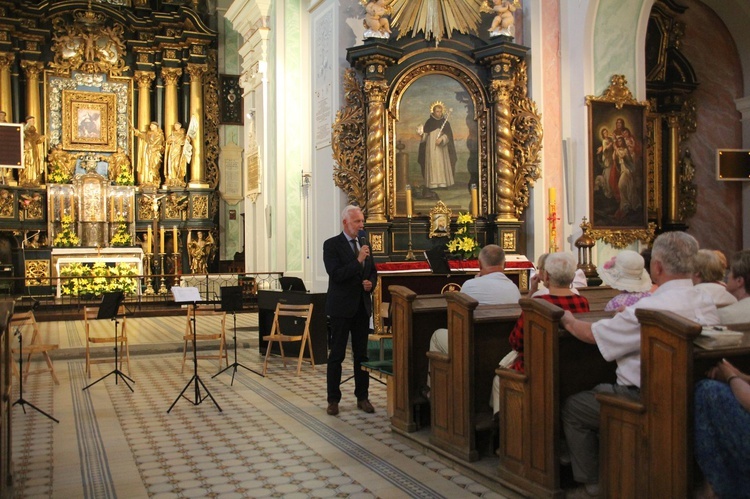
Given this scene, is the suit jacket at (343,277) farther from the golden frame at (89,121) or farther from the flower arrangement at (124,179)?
the golden frame at (89,121)

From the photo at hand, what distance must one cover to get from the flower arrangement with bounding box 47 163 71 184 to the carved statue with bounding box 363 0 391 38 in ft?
37.4

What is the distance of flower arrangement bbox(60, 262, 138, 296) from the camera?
16719 millimetres

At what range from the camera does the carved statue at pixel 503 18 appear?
1191cm

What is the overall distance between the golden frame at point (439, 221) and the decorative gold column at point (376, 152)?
0.82 metres

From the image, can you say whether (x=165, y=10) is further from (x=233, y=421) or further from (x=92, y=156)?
(x=233, y=421)

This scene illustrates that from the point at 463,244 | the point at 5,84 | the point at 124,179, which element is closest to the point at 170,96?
the point at 124,179

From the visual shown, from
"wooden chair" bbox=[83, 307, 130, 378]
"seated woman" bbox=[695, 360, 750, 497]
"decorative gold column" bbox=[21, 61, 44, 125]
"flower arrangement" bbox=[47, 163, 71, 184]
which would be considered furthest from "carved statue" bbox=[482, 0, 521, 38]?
"decorative gold column" bbox=[21, 61, 44, 125]

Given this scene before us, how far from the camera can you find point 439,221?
11758mm

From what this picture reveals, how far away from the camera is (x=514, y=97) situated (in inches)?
487

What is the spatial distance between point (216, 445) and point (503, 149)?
7.67 m

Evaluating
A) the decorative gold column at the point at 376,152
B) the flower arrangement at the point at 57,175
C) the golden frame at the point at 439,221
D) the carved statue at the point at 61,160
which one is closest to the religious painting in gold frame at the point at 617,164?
the golden frame at the point at 439,221

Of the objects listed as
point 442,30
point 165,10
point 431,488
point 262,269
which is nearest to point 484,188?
point 442,30

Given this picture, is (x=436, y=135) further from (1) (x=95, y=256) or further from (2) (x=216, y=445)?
(1) (x=95, y=256)

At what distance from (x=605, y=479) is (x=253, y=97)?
52.8 ft
